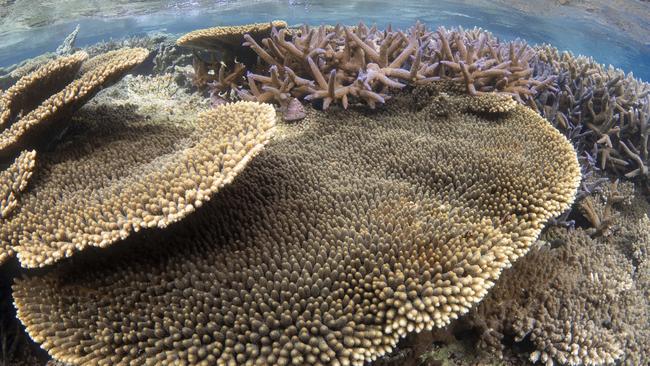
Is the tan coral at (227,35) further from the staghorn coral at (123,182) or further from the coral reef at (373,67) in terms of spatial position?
the staghorn coral at (123,182)

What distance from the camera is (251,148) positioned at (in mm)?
2707

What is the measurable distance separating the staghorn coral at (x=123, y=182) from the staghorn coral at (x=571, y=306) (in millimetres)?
2311

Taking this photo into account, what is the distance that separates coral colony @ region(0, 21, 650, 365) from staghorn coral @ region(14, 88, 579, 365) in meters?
0.02

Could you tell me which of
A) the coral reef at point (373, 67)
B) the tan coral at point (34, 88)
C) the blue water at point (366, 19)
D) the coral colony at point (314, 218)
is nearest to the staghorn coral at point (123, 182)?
the coral colony at point (314, 218)

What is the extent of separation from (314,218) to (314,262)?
1.42 ft

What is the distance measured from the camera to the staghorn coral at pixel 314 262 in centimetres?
233

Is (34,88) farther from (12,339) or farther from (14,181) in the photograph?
(12,339)

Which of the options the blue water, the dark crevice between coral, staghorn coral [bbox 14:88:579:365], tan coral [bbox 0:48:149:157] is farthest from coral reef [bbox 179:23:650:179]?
the blue water

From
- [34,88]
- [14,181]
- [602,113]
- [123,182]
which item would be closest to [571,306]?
[602,113]

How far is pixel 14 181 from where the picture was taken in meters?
3.05

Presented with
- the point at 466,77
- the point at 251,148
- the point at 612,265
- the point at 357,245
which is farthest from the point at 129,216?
the point at 612,265

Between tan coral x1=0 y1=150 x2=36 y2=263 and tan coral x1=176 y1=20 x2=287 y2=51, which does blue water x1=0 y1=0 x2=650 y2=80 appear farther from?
tan coral x1=0 y1=150 x2=36 y2=263

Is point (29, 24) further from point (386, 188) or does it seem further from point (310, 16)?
point (386, 188)

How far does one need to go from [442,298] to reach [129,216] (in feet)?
6.70
